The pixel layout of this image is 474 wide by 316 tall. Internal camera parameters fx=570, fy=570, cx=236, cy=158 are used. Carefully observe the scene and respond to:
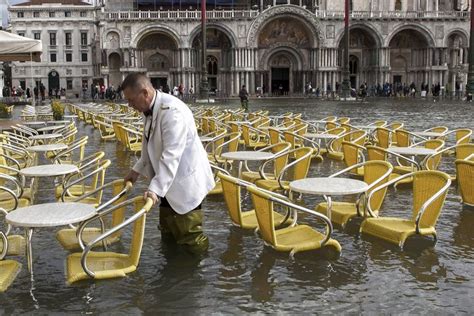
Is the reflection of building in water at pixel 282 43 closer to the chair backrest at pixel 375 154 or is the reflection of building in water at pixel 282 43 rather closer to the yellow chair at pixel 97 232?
the chair backrest at pixel 375 154

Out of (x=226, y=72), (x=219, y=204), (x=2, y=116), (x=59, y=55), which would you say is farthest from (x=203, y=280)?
(x=59, y=55)

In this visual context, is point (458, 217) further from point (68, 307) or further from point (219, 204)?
point (68, 307)

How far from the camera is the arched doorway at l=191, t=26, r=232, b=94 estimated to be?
5225cm

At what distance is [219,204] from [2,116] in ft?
45.1

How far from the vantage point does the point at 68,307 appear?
4332mm

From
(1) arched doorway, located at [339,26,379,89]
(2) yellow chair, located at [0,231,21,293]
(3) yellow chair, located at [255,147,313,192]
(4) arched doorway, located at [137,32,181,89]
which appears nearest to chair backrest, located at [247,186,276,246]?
(3) yellow chair, located at [255,147,313,192]

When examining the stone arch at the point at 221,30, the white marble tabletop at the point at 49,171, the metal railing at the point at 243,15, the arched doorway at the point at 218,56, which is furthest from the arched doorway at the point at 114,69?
the white marble tabletop at the point at 49,171

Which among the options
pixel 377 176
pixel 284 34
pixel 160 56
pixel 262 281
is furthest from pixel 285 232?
pixel 160 56

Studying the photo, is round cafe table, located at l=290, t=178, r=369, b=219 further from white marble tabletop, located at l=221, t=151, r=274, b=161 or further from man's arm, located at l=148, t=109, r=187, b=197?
white marble tabletop, located at l=221, t=151, r=274, b=161

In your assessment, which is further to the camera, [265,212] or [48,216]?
[265,212]

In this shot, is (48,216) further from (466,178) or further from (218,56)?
Result: (218,56)

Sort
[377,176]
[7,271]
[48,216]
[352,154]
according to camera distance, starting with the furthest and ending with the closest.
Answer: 1. [352,154]
2. [377,176]
3. [7,271]
4. [48,216]

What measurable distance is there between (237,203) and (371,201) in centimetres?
160

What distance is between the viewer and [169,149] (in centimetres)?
452
